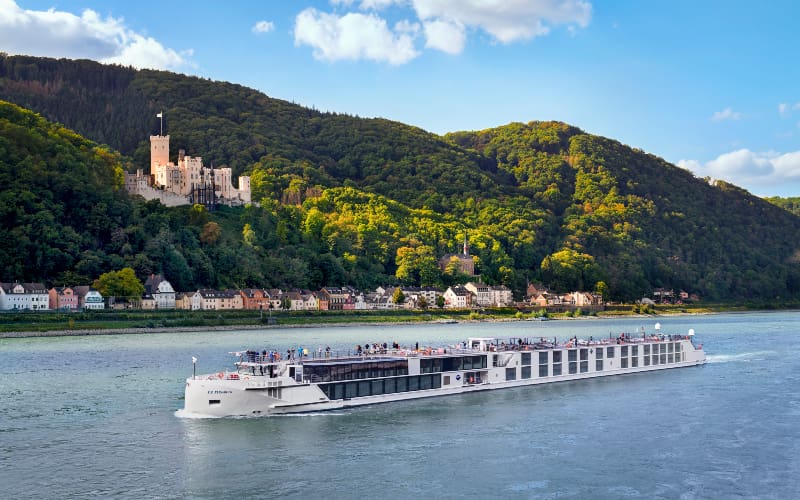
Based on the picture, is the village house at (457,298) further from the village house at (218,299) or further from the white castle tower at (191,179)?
the village house at (218,299)

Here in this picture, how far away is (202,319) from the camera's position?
94875 millimetres

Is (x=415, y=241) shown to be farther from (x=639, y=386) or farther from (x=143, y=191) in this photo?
(x=639, y=386)

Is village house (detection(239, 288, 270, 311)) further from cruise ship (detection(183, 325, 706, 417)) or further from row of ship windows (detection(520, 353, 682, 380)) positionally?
row of ship windows (detection(520, 353, 682, 380))

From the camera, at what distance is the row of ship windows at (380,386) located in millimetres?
38438

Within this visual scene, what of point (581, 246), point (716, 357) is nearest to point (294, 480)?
point (716, 357)

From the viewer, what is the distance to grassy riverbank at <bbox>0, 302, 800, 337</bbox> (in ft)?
265

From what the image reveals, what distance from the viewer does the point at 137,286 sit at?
95.9 m

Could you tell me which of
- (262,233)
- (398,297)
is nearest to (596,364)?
(398,297)

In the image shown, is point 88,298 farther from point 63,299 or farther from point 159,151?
point 159,151

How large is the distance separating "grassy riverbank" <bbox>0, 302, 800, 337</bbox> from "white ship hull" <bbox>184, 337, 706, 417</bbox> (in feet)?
157

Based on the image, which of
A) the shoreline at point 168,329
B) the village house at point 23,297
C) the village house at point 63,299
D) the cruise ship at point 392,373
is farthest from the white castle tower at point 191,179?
the cruise ship at point 392,373

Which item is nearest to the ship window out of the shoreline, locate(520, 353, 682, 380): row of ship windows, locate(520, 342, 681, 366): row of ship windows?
locate(520, 353, 682, 380): row of ship windows

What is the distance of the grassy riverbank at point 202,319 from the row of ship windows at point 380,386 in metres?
48.7

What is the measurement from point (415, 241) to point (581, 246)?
43.8 metres
